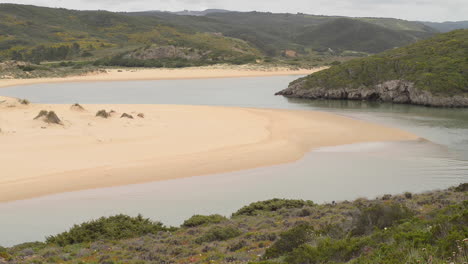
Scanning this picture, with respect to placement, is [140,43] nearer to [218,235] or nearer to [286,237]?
[218,235]

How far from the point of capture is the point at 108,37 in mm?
143625

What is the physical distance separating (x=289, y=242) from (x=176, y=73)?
7286 centimetres

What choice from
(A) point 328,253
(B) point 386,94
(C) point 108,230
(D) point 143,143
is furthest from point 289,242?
(B) point 386,94

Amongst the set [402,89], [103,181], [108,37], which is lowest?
[103,181]

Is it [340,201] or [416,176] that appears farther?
[416,176]

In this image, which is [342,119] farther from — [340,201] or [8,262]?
[8,262]

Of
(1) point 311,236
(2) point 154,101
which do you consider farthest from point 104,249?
(2) point 154,101

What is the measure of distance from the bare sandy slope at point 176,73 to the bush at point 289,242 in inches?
2512

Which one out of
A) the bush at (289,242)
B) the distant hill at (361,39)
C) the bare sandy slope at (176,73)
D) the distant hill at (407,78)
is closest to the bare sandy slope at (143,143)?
the bush at (289,242)

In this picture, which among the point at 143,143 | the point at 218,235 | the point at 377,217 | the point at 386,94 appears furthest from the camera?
the point at 386,94

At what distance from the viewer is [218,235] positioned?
36.1 ft

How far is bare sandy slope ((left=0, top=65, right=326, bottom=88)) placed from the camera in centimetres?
7144

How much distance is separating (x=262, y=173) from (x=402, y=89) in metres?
29.1

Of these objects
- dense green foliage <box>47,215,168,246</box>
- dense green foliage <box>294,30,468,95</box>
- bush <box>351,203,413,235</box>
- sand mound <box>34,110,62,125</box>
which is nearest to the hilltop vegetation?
dense green foliage <box>294,30,468,95</box>
